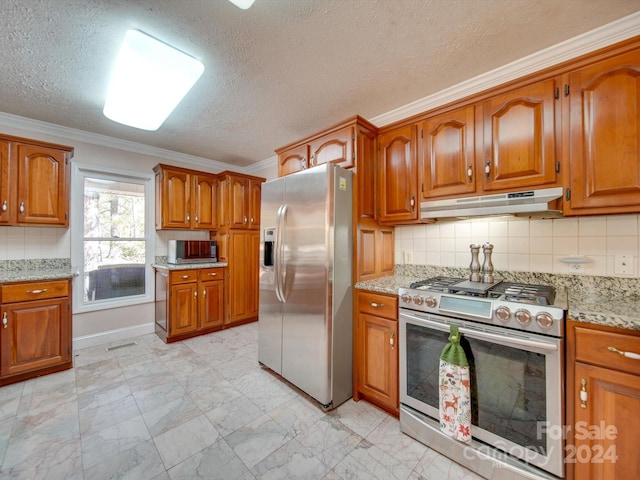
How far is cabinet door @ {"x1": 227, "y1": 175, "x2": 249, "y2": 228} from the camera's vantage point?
384cm

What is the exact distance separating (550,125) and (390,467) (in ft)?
7.20

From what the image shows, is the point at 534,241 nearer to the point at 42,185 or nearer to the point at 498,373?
the point at 498,373

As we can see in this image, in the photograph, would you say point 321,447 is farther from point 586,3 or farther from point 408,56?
point 586,3

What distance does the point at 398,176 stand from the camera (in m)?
2.22

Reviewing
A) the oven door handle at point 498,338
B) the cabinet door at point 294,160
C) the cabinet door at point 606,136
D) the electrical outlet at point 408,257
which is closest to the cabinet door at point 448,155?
the cabinet door at point 606,136

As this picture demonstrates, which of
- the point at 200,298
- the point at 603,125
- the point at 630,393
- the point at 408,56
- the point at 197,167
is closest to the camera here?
the point at 630,393

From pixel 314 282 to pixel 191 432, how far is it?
128 centimetres

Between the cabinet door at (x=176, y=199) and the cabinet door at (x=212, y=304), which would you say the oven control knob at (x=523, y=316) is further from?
the cabinet door at (x=176, y=199)

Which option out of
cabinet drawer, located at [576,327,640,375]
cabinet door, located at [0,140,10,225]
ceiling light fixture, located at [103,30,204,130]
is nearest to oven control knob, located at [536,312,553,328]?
cabinet drawer, located at [576,327,640,375]

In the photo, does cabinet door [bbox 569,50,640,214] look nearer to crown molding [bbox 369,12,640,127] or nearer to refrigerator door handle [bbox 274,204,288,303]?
crown molding [bbox 369,12,640,127]

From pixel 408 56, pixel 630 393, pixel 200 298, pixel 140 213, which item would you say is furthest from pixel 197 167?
pixel 630 393

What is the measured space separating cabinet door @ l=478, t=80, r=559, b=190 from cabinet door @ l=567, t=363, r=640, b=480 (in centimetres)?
105

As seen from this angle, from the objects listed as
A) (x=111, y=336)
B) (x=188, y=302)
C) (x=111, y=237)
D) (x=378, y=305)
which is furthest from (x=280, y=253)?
(x=111, y=336)

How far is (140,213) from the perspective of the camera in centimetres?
365
